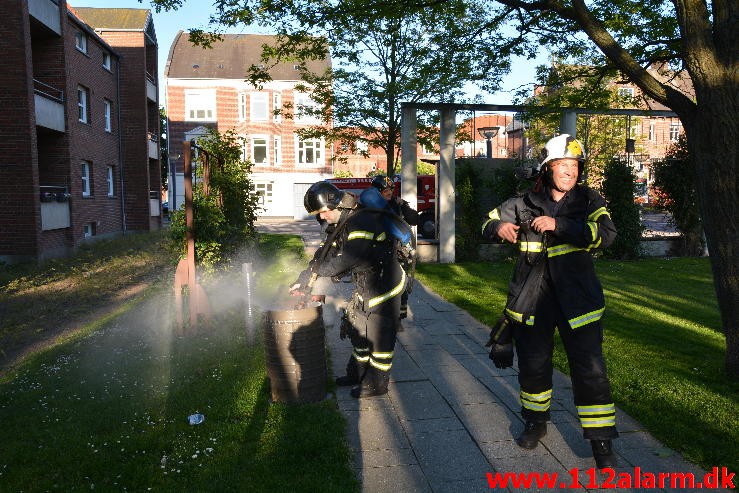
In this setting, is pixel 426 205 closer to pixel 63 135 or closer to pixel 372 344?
pixel 63 135

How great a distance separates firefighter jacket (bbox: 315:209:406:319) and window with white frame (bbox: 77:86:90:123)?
21.2 meters

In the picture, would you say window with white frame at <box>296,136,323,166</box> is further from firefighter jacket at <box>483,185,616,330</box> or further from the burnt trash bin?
firefighter jacket at <box>483,185,616,330</box>

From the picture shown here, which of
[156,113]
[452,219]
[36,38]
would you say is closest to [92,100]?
[36,38]

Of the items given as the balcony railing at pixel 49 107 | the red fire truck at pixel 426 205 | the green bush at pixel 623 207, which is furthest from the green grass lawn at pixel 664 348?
the balcony railing at pixel 49 107

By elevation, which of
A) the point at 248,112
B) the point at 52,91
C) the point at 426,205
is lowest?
the point at 426,205

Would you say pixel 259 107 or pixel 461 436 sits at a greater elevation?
pixel 259 107

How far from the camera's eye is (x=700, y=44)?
5508 mm

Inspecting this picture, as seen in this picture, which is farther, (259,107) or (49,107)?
(259,107)

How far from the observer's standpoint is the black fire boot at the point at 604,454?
3644mm

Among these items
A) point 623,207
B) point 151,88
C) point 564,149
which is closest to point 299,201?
point 151,88

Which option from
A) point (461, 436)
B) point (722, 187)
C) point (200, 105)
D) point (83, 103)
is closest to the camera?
point (461, 436)

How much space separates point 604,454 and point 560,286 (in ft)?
3.50

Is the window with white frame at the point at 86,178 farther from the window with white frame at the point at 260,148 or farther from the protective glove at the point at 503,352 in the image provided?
the window with white frame at the point at 260,148

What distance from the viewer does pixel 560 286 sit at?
3660 millimetres
